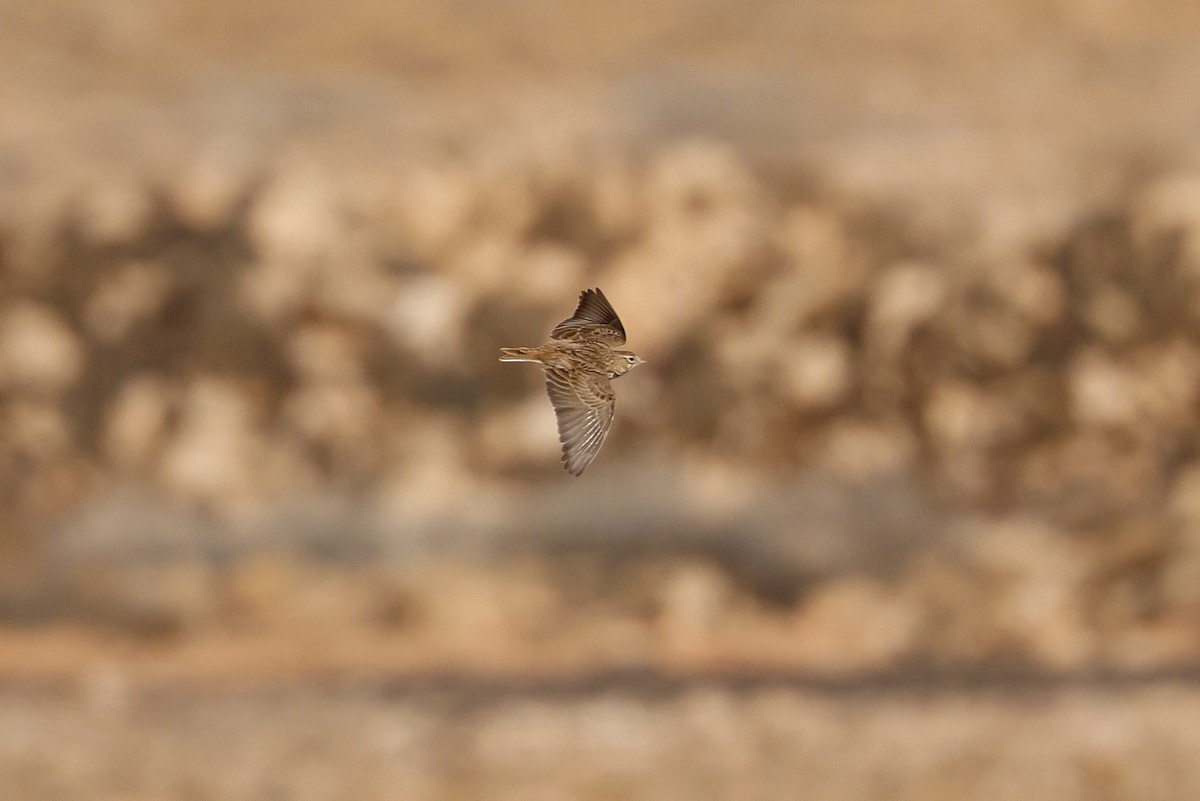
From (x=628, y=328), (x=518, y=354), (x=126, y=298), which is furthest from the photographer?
(x=126, y=298)

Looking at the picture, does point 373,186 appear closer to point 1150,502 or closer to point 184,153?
point 184,153

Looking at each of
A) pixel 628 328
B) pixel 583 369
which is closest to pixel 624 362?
pixel 583 369

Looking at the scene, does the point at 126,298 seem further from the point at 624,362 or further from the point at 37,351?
the point at 624,362

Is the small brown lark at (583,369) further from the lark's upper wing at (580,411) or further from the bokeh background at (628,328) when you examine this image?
the bokeh background at (628,328)

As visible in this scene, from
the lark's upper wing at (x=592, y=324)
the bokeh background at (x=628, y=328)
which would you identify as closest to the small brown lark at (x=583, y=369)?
the lark's upper wing at (x=592, y=324)

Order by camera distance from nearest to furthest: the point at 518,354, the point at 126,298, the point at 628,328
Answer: the point at 518,354, the point at 628,328, the point at 126,298

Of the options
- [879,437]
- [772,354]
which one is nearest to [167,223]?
[772,354]

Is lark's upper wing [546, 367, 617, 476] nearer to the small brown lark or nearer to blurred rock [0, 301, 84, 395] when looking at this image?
the small brown lark
